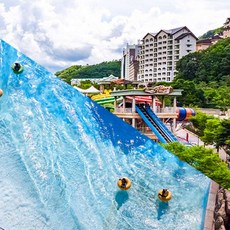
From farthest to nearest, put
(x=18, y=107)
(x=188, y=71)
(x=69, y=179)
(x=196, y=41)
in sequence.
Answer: (x=196, y=41) < (x=188, y=71) < (x=18, y=107) < (x=69, y=179)

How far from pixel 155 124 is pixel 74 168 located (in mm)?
11546

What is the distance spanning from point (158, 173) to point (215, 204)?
0.56 metres

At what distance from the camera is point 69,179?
3.02 m

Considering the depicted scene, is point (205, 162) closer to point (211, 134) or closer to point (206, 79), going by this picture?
point (211, 134)

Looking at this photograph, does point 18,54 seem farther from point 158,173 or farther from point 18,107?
point 158,173

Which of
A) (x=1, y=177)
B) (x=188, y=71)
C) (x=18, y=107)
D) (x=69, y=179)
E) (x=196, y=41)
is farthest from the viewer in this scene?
Answer: (x=196, y=41)

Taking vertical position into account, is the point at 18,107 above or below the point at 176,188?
above

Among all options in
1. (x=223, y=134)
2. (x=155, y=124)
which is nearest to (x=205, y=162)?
(x=155, y=124)

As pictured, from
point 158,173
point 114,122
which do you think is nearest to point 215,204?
point 158,173

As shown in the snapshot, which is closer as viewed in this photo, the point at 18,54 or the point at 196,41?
the point at 18,54

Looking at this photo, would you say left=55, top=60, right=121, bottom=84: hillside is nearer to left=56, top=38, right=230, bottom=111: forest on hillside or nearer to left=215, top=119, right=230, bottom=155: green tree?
left=56, top=38, right=230, bottom=111: forest on hillside

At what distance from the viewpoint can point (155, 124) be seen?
14469 mm

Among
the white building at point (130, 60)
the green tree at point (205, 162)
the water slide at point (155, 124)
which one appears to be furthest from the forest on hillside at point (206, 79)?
the green tree at point (205, 162)

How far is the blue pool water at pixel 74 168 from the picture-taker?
283 centimetres
